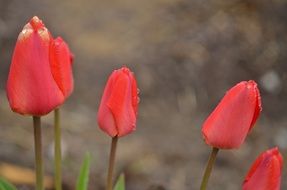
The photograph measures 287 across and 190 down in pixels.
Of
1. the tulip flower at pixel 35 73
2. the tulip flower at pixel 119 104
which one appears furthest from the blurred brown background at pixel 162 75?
the tulip flower at pixel 35 73

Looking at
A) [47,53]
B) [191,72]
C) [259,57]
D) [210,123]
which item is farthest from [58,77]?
[259,57]

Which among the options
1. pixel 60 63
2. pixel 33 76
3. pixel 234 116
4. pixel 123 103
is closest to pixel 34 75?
pixel 33 76

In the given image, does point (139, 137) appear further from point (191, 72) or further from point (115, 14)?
point (115, 14)

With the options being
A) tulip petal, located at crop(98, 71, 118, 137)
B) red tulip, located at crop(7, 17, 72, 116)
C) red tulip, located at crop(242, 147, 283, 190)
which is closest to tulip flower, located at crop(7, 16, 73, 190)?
red tulip, located at crop(7, 17, 72, 116)

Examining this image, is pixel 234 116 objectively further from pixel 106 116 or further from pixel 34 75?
pixel 34 75

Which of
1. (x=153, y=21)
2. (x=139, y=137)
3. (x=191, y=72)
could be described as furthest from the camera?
(x=153, y=21)

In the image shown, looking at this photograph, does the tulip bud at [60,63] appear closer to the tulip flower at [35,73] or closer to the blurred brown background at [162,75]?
the tulip flower at [35,73]

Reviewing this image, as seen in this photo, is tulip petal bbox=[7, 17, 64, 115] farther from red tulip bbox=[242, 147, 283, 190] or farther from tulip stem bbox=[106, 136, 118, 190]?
red tulip bbox=[242, 147, 283, 190]
